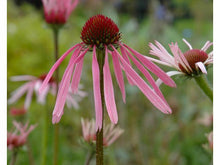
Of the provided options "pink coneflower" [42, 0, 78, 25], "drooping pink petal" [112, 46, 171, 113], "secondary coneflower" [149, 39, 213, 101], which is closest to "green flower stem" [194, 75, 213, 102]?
"secondary coneflower" [149, 39, 213, 101]

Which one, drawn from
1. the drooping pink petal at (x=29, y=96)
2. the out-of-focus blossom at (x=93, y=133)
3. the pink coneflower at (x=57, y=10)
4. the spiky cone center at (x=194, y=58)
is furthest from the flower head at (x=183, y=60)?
the drooping pink petal at (x=29, y=96)

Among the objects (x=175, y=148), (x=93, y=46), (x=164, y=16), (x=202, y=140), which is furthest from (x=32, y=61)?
(x=93, y=46)

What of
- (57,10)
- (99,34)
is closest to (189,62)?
(99,34)

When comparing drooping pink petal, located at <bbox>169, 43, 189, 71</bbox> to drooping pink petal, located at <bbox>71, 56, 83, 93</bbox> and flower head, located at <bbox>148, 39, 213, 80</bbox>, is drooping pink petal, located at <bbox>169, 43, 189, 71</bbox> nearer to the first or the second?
flower head, located at <bbox>148, 39, 213, 80</bbox>

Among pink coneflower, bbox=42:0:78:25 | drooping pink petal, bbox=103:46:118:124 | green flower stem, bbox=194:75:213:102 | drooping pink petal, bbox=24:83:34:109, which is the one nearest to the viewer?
drooping pink petal, bbox=103:46:118:124

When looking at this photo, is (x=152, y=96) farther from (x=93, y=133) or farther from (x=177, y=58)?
(x=93, y=133)
